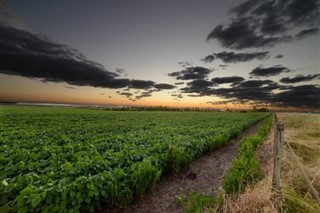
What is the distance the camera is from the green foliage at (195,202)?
437cm

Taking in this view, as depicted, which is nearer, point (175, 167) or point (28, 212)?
point (28, 212)

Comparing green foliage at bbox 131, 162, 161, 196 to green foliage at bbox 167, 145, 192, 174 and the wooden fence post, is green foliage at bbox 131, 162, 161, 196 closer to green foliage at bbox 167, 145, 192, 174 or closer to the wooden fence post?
green foliage at bbox 167, 145, 192, 174

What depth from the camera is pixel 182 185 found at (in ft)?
21.6

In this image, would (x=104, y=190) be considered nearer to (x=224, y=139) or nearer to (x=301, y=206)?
(x=301, y=206)

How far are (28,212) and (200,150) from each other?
7.15 m

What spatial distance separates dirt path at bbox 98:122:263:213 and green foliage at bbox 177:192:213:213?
196 mm

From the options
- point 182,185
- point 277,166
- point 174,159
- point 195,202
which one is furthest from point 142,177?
point 277,166

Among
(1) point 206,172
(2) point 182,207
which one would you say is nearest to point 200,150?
(1) point 206,172

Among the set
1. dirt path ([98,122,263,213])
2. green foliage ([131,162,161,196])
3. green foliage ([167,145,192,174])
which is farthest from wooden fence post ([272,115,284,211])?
green foliage ([167,145,192,174])

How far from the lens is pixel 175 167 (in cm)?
708

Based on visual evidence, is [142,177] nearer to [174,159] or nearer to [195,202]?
[195,202]

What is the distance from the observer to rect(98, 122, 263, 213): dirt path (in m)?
5.17

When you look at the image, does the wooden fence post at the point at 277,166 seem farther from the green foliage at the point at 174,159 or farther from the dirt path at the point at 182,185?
the green foliage at the point at 174,159

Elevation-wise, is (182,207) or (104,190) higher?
(104,190)
